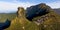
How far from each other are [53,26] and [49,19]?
189 millimetres

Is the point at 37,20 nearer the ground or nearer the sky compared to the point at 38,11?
nearer the ground

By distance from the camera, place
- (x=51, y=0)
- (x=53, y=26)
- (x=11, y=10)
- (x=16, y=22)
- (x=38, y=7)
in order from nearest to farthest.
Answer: (x=16, y=22) < (x=53, y=26) < (x=38, y=7) < (x=11, y=10) < (x=51, y=0)

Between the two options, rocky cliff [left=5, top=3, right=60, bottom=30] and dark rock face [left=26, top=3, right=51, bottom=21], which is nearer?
rocky cliff [left=5, top=3, right=60, bottom=30]

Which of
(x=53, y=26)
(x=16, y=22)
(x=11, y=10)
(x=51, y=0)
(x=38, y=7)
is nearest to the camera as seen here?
(x=16, y=22)

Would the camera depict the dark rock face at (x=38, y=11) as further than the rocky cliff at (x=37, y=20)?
Yes

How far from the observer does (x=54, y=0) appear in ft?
17.5

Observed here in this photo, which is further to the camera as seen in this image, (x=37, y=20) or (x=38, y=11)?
(x=38, y=11)

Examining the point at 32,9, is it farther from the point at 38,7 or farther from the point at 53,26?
the point at 53,26

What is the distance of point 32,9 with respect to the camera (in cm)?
458

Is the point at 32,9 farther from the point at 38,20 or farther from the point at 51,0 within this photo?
the point at 51,0

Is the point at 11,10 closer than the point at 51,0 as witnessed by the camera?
Yes

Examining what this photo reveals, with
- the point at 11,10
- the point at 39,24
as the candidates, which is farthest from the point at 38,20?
the point at 11,10

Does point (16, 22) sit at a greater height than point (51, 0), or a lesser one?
lesser

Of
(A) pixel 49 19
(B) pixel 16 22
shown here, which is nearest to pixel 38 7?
(A) pixel 49 19
